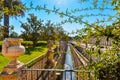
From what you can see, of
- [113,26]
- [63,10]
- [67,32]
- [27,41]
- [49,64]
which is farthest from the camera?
[27,41]

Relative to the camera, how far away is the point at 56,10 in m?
3.02

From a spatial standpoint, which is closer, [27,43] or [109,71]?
[109,71]

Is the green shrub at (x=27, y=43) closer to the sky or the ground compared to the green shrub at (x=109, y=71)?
closer to the ground

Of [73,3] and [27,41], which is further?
[27,41]

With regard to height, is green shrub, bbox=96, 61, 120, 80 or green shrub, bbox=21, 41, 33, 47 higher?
green shrub, bbox=96, 61, 120, 80

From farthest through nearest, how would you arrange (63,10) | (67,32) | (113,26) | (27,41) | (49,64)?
(27,41) < (49,64) < (67,32) < (63,10) < (113,26)

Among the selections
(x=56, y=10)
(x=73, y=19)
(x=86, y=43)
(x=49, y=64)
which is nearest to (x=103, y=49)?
(x=86, y=43)

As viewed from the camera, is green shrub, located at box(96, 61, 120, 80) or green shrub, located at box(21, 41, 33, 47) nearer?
green shrub, located at box(96, 61, 120, 80)

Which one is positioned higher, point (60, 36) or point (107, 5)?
point (107, 5)

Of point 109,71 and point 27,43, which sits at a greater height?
point 109,71

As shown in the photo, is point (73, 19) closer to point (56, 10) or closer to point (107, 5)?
point (56, 10)

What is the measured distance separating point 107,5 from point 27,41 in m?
37.2

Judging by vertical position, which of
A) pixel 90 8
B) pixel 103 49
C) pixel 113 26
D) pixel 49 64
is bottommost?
pixel 49 64

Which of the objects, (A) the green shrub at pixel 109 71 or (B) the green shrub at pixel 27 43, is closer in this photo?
(A) the green shrub at pixel 109 71
